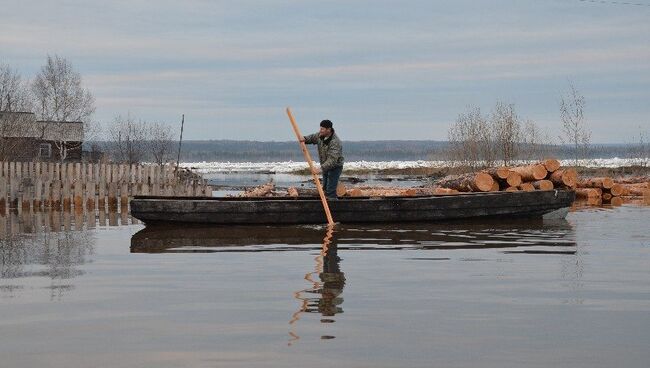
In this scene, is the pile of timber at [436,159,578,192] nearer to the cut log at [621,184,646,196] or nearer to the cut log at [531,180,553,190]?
the cut log at [531,180,553,190]

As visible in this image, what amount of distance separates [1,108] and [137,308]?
171 ft

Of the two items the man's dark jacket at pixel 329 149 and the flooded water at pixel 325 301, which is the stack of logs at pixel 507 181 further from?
the flooded water at pixel 325 301

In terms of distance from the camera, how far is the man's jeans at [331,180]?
1884 centimetres

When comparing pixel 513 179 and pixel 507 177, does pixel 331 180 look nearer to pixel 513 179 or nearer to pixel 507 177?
pixel 507 177

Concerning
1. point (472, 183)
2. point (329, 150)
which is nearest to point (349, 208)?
point (329, 150)

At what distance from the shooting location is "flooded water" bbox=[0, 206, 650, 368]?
637 centimetres

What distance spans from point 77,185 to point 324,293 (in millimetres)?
17284

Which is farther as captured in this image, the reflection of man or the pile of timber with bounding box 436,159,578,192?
the pile of timber with bounding box 436,159,578,192

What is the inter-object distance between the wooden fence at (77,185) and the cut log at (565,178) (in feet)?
35.6

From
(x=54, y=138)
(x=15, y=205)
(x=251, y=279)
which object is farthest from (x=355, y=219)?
(x=54, y=138)

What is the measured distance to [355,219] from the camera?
61.7 ft

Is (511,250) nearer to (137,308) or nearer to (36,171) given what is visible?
(137,308)

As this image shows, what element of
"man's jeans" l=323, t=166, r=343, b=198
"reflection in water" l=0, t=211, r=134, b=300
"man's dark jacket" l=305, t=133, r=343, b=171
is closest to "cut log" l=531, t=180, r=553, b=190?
"man's jeans" l=323, t=166, r=343, b=198

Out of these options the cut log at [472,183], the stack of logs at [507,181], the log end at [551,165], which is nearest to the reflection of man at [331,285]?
the stack of logs at [507,181]
